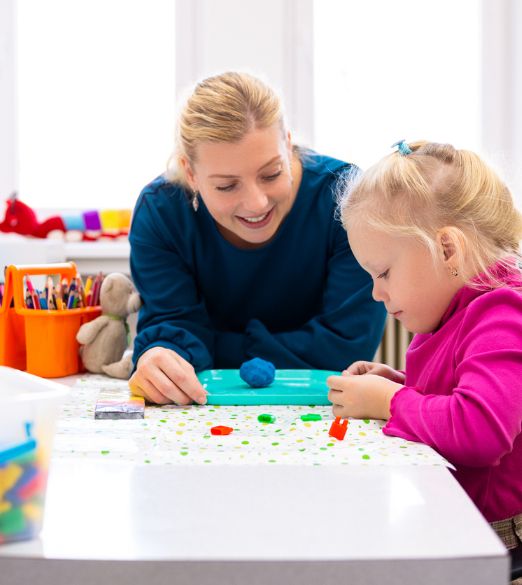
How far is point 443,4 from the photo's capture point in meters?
2.56

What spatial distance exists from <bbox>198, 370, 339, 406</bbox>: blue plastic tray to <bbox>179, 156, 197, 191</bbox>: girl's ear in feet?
1.05

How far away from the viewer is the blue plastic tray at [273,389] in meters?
1.13

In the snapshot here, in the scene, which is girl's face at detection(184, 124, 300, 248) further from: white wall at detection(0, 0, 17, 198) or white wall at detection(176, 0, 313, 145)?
white wall at detection(0, 0, 17, 198)

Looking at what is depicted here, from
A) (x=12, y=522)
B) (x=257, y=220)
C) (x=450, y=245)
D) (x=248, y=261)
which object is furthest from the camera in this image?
(x=248, y=261)

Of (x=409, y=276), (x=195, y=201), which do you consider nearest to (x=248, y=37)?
(x=195, y=201)

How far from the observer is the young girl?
87cm

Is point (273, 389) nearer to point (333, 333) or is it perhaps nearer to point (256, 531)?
point (333, 333)

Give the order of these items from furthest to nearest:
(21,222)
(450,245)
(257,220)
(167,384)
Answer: (21,222), (257,220), (167,384), (450,245)

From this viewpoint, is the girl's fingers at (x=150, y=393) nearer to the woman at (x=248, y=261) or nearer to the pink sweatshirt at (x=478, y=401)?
the woman at (x=248, y=261)

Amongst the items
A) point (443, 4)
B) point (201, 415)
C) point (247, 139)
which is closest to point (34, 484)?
point (201, 415)

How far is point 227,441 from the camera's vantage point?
910 millimetres

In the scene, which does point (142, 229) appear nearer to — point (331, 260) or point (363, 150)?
point (331, 260)

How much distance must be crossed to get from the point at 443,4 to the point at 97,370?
173 cm

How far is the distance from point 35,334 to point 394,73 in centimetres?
160
